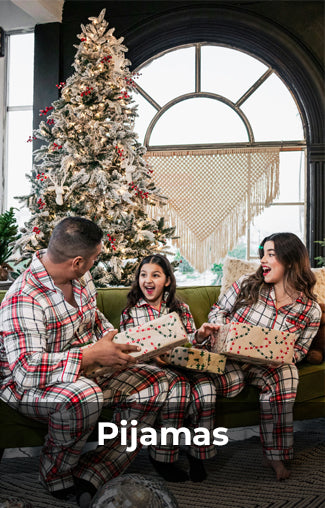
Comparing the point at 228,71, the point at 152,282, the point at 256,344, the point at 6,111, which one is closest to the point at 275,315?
the point at 256,344

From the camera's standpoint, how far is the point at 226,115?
4.99 m

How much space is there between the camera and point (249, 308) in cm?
247

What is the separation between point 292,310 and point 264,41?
3347 mm

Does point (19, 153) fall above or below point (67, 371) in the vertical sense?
above

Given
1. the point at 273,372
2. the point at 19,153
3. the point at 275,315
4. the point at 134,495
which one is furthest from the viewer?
the point at 19,153

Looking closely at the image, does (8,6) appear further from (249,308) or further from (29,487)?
(29,487)

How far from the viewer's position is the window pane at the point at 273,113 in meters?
4.88

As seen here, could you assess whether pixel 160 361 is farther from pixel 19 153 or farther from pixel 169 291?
pixel 19 153

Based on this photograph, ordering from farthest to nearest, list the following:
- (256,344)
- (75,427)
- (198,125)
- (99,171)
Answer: (198,125) → (99,171) → (256,344) → (75,427)

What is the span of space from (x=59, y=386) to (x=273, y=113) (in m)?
4.00

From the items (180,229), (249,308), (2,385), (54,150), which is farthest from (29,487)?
(180,229)

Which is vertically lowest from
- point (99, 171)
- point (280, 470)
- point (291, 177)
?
point (280, 470)

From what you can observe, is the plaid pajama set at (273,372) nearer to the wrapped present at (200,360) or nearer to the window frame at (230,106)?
the wrapped present at (200,360)

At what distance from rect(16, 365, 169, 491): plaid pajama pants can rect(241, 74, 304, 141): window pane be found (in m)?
3.69
